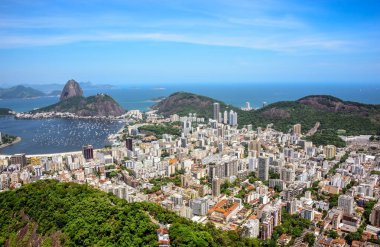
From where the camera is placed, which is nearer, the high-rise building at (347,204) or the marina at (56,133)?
the high-rise building at (347,204)

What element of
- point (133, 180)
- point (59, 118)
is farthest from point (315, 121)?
point (59, 118)

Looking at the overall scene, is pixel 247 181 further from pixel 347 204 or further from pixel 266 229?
pixel 266 229

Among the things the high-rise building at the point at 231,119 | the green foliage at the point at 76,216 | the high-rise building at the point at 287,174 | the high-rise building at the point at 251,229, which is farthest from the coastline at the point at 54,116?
the high-rise building at the point at 251,229

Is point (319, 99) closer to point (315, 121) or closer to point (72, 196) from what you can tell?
point (315, 121)

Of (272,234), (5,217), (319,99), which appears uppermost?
(319,99)

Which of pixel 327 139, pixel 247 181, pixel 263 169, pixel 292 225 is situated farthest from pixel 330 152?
pixel 292 225

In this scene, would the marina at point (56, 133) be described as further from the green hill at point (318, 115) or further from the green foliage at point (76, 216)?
the green foliage at point (76, 216)

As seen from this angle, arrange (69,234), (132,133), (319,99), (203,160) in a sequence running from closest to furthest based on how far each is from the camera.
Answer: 1. (69,234)
2. (203,160)
3. (132,133)
4. (319,99)

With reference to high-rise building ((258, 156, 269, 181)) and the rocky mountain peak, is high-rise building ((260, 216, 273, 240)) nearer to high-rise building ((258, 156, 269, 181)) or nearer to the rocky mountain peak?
high-rise building ((258, 156, 269, 181))
